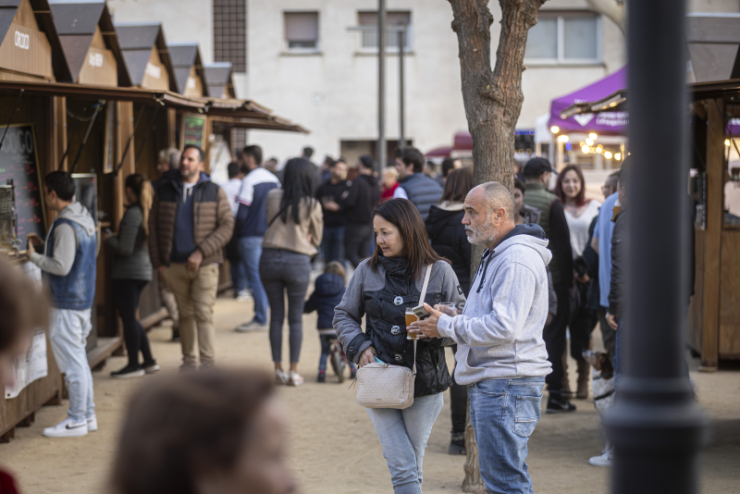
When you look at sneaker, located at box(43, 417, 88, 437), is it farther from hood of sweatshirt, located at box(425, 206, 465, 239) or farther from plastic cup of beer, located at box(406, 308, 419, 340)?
plastic cup of beer, located at box(406, 308, 419, 340)

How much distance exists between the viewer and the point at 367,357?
12.5 ft

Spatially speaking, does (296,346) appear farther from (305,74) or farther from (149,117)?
(305,74)

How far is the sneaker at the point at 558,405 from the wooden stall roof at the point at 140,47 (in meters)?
6.02

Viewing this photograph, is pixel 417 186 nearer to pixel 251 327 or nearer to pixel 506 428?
pixel 506 428

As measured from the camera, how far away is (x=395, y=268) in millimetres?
3930

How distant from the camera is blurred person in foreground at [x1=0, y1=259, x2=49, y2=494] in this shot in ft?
5.09

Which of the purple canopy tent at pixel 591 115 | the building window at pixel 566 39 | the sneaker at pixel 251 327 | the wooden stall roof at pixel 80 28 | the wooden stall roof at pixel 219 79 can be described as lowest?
the sneaker at pixel 251 327

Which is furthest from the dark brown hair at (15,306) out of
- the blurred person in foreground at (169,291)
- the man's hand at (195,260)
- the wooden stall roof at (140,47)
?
the wooden stall roof at (140,47)

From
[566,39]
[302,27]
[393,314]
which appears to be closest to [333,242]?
[393,314]

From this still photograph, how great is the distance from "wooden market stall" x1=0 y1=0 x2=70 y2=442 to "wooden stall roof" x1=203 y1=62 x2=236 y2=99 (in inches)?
260

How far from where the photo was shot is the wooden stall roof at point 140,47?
996 centimetres

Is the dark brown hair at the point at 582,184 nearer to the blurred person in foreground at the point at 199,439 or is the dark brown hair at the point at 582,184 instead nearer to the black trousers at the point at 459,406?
the black trousers at the point at 459,406

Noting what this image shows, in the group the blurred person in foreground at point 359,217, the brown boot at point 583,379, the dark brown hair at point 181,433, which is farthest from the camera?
the blurred person in foreground at point 359,217

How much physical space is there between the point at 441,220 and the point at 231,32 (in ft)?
70.2
